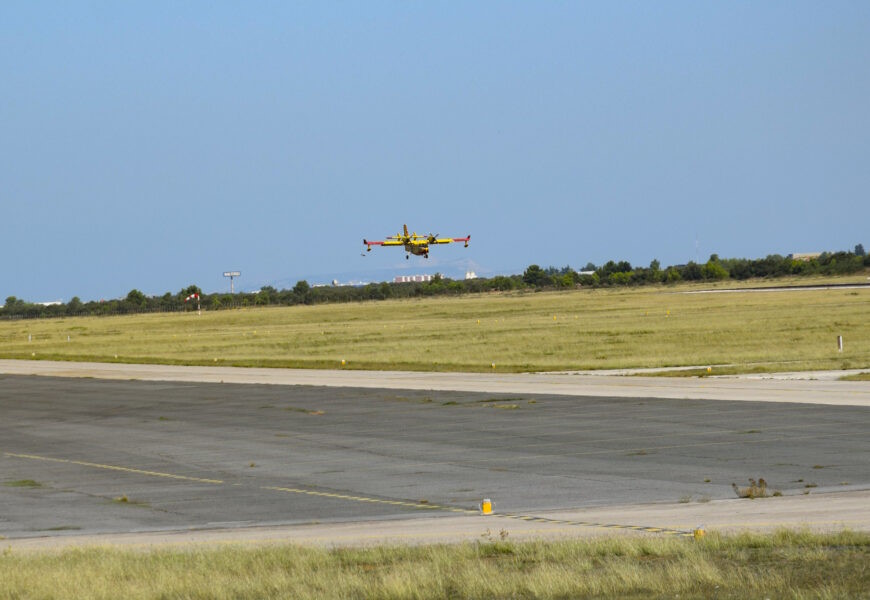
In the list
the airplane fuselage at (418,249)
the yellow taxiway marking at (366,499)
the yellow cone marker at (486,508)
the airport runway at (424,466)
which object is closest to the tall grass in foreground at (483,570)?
the yellow taxiway marking at (366,499)

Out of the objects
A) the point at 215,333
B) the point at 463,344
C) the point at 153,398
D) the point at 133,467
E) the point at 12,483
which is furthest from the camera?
the point at 215,333

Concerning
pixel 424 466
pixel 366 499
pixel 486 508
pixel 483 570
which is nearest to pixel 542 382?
pixel 424 466

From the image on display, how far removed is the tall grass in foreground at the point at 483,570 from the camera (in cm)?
1328

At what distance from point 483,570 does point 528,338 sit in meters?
67.4

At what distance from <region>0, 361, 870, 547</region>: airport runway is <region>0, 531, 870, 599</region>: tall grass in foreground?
6.97 ft

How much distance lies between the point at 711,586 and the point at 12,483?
60.6 ft

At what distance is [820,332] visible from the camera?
240 feet

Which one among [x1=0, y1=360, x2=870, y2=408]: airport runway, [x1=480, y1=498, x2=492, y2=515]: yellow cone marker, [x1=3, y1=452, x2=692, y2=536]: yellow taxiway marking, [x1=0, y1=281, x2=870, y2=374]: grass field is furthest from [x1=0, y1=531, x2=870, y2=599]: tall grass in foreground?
[x1=0, y1=281, x2=870, y2=374]: grass field

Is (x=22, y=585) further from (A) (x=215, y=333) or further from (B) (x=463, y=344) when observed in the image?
(A) (x=215, y=333)

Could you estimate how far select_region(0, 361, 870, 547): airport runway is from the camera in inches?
784

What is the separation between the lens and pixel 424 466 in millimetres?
27172

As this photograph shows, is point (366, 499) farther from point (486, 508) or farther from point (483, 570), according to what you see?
point (483, 570)

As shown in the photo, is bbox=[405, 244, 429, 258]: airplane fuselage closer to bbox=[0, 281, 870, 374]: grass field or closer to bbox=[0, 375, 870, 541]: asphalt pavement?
bbox=[0, 281, 870, 374]: grass field

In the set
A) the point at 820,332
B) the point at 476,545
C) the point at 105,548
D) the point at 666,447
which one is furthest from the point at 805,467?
the point at 820,332
